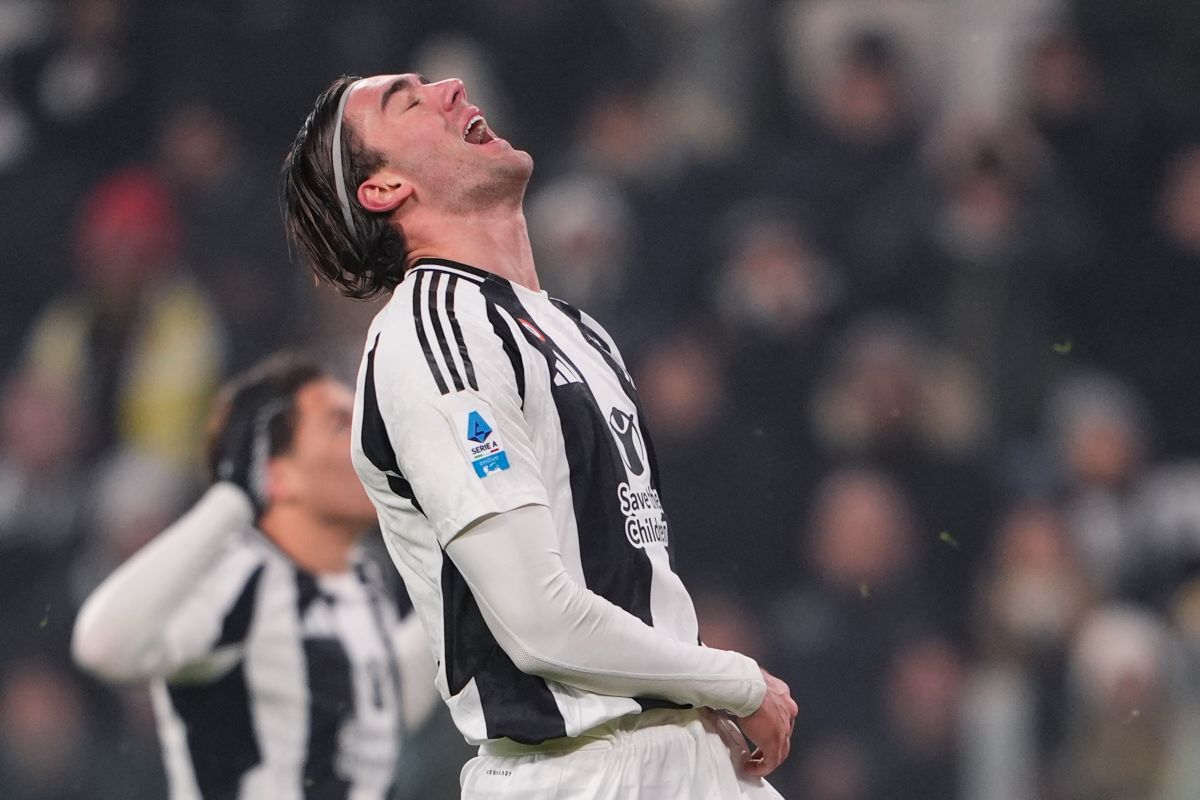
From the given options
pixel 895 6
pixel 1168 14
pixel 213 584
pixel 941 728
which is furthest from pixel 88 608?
pixel 1168 14

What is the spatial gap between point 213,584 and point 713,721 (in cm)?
226

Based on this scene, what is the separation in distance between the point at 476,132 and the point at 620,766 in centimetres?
106

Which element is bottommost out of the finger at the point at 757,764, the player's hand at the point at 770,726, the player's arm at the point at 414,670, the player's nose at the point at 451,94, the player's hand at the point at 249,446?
the player's arm at the point at 414,670

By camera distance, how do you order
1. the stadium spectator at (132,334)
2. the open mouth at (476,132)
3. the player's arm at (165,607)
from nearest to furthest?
the open mouth at (476,132), the player's arm at (165,607), the stadium spectator at (132,334)

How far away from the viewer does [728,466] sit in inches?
238

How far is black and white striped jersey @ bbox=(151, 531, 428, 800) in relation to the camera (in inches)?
162

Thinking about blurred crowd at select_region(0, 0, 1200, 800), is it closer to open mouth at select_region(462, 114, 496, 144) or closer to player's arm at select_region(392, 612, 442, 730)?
player's arm at select_region(392, 612, 442, 730)

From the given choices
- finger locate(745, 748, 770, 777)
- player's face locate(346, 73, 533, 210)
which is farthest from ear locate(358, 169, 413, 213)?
finger locate(745, 748, 770, 777)

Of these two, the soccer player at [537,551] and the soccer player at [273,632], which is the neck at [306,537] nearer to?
the soccer player at [273,632]

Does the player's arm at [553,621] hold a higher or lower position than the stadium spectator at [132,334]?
higher

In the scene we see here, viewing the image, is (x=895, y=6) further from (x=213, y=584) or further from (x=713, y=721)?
(x=713, y=721)

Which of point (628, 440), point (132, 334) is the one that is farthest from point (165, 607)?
point (132, 334)

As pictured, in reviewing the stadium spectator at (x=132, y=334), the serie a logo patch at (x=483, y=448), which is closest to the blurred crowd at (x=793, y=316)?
the stadium spectator at (x=132, y=334)

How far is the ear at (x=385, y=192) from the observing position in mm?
2492
